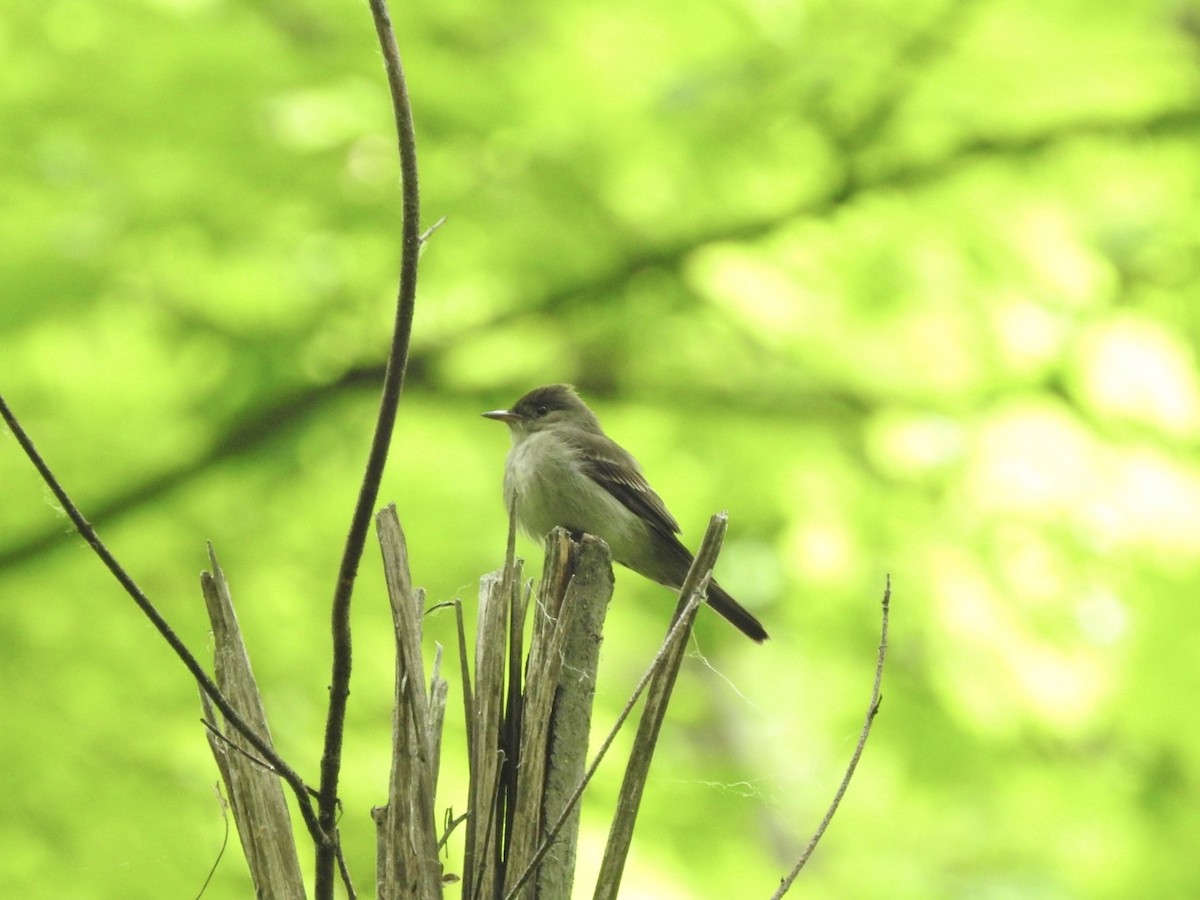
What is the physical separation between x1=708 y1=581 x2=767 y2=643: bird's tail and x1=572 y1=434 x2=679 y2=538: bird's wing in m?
0.41

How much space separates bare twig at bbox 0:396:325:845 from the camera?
189 centimetres

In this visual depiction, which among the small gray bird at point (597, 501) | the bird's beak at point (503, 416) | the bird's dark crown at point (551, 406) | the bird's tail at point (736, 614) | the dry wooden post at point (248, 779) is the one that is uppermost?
the bird's dark crown at point (551, 406)

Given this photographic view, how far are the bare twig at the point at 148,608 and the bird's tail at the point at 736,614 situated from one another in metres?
2.92

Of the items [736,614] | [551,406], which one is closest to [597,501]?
[551,406]

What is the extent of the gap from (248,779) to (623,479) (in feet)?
10.5

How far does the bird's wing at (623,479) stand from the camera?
528cm

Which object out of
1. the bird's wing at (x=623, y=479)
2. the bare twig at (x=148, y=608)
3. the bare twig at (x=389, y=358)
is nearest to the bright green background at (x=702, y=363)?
the bird's wing at (x=623, y=479)

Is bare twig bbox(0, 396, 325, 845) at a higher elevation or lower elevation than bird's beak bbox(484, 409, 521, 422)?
lower

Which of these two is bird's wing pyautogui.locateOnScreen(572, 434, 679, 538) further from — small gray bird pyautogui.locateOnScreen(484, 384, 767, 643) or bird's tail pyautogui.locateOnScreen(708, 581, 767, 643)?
bird's tail pyautogui.locateOnScreen(708, 581, 767, 643)

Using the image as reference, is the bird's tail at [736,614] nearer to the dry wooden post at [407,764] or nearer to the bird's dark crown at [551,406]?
the bird's dark crown at [551,406]

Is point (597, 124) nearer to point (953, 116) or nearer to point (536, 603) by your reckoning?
point (953, 116)

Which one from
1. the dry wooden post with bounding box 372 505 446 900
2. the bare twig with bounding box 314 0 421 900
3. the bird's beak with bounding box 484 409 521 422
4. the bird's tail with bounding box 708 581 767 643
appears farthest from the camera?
the bird's beak with bounding box 484 409 521 422

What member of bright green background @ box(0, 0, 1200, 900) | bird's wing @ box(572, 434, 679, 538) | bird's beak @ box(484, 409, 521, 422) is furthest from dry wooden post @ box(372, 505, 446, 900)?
bird's beak @ box(484, 409, 521, 422)

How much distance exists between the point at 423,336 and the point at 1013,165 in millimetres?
2693
